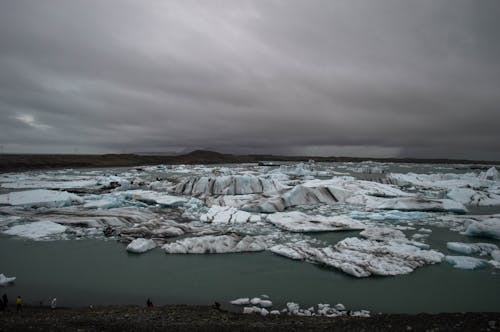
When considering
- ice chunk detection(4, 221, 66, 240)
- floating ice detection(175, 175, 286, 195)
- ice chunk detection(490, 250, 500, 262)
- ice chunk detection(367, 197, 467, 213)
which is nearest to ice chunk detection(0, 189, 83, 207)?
ice chunk detection(4, 221, 66, 240)

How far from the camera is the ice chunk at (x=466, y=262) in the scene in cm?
1072

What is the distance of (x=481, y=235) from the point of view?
14586mm

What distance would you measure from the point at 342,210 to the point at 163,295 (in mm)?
14694

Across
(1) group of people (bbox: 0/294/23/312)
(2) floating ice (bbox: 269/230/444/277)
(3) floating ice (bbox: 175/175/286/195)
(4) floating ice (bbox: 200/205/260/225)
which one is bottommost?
(1) group of people (bbox: 0/294/23/312)

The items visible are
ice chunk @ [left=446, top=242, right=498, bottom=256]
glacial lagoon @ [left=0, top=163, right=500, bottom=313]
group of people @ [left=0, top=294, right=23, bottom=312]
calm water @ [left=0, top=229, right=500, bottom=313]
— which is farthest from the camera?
ice chunk @ [left=446, top=242, right=498, bottom=256]

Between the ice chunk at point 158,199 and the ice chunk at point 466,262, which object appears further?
the ice chunk at point 158,199

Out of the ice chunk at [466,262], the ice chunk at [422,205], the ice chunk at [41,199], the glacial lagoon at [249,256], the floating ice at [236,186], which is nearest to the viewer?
the glacial lagoon at [249,256]

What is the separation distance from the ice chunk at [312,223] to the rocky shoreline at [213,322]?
27.1 ft

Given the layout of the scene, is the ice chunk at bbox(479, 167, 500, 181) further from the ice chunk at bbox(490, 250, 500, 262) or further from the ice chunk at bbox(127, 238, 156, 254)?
the ice chunk at bbox(127, 238, 156, 254)

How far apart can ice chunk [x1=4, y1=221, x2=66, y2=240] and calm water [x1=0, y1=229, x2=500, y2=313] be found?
2305mm

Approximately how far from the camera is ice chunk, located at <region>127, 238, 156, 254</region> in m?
12.6

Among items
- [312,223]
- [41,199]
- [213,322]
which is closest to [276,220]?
[312,223]

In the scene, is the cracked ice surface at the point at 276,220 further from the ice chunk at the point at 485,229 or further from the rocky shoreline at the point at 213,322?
the rocky shoreline at the point at 213,322

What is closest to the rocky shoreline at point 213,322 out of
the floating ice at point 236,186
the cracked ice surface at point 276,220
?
the cracked ice surface at point 276,220
